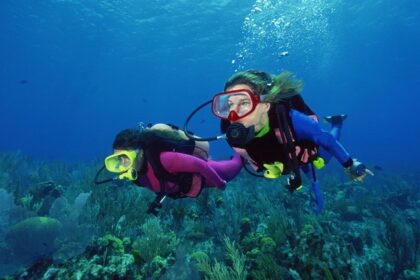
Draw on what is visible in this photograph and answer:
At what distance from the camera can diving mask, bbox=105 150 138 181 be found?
457 centimetres

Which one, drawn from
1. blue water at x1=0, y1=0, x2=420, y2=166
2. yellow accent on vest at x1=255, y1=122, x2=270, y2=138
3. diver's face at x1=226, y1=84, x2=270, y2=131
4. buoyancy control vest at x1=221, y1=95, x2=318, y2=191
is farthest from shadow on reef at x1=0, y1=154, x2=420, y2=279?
blue water at x1=0, y1=0, x2=420, y2=166

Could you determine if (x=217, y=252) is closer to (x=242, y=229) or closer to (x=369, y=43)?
(x=242, y=229)

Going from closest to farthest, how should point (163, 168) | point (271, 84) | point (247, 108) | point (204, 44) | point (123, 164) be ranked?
point (247, 108) < point (271, 84) < point (123, 164) < point (163, 168) < point (204, 44)

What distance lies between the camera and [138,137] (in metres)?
4.91

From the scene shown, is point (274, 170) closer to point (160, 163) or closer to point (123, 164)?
point (160, 163)

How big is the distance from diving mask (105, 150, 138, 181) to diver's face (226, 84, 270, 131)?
182cm

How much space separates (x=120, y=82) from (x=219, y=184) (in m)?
66.1

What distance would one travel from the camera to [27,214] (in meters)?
6.84

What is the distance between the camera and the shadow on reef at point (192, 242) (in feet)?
15.1

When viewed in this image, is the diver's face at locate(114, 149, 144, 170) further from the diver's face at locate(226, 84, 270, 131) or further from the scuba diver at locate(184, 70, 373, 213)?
the diver's face at locate(226, 84, 270, 131)

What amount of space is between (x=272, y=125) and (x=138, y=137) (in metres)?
2.19

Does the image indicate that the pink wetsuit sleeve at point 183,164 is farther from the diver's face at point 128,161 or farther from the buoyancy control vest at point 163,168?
the diver's face at point 128,161

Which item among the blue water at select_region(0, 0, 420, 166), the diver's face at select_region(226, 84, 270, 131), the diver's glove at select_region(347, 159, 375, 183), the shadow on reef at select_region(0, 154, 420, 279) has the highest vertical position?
the blue water at select_region(0, 0, 420, 166)

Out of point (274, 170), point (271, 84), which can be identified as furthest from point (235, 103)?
point (274, 170)
